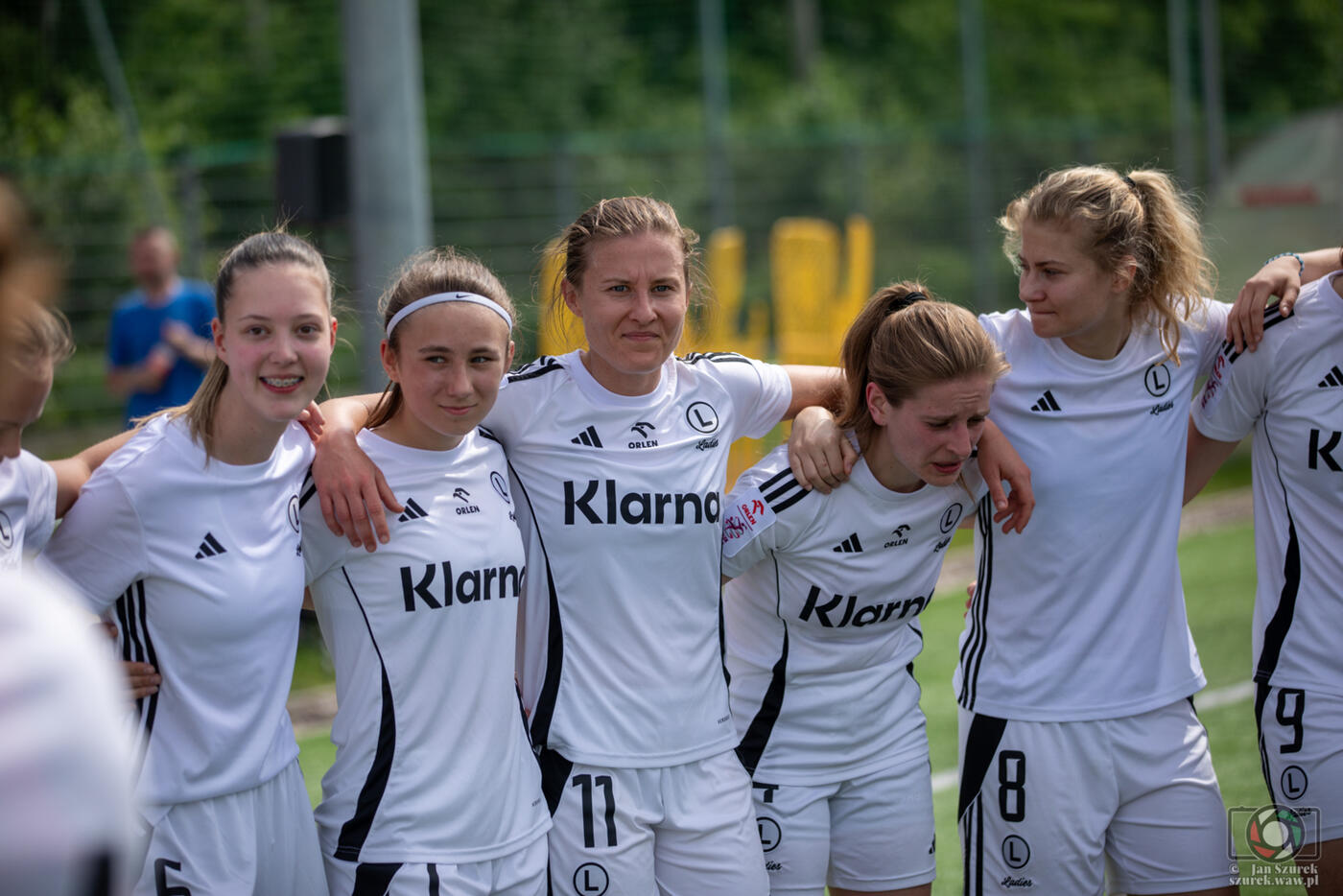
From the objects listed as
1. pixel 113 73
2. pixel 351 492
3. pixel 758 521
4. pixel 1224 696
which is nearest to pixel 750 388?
pixel 758 521

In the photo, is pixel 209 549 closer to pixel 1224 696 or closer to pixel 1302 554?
pixel 1302 554

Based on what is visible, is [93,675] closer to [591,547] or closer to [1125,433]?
[591,547]

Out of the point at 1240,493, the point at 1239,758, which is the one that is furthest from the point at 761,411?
the point at 1240,493

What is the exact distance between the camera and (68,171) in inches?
508

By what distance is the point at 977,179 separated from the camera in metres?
19.8

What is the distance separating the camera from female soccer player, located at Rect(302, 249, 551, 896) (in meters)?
2.81

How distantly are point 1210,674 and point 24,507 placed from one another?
6453 mm

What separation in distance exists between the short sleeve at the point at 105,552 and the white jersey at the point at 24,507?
136 millimetres

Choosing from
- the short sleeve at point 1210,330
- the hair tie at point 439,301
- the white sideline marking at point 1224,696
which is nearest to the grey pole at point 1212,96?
the white sideline marking at point 1224,696

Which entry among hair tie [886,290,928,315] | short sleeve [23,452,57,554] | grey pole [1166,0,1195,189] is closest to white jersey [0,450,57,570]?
short sleeve [23,452,57,554]

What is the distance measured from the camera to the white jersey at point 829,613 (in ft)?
10.6

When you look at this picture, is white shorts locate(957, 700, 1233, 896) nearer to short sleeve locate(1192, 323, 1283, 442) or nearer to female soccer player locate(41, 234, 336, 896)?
short sleeve locate(1192, 323, 1283, 442)

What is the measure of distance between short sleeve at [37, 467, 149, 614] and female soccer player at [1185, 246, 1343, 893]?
2.85 meters

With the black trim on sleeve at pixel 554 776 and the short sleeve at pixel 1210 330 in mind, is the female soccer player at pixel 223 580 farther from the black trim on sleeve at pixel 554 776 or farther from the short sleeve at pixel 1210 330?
the short sleeve at pixel 1210 330
